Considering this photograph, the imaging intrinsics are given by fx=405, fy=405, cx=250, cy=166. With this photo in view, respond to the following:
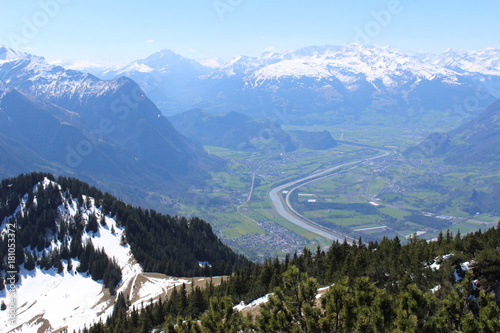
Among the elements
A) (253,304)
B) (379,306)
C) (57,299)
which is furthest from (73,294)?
(379,306)

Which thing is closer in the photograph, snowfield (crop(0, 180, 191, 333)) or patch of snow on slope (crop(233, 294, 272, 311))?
patch of snow on slope (crop(233, 294, 272, 311))

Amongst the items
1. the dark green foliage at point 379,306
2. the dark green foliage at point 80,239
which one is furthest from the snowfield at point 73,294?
the dark green foliage at point 379,306

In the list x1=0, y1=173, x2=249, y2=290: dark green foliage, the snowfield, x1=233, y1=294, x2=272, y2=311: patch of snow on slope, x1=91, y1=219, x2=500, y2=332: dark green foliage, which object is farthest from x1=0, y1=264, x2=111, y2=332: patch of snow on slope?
x1=91, y1=219, x2=500, y2=332: dark green foliage

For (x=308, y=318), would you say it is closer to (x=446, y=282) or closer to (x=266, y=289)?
(x=446, y=282)

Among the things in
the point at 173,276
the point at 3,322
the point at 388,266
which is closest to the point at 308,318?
the point at 388,266

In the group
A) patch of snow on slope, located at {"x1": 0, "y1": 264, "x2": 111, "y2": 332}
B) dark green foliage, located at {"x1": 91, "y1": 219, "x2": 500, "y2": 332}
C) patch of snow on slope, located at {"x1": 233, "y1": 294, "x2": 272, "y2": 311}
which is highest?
dark green foliage, located at {"x1": 91, "y1": 219, "x2": 500, "y2": 332}

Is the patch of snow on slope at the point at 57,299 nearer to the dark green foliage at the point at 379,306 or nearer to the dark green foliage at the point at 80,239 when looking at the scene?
the dark green foliage at the point at 80,239

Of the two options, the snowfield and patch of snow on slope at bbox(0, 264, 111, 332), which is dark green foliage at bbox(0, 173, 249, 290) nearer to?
the snowfield

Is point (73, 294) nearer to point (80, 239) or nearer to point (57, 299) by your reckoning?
point (57, 299)

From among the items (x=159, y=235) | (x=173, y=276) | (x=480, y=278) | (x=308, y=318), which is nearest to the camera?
(x=308, y=318)

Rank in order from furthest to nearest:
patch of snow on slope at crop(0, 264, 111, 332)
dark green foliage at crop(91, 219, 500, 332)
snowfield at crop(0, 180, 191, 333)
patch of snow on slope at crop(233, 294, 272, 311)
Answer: patch of snow on slope at crop(0, 264, 111, 332), snowfield at crop(0, 180, 191, 333), patch of snow on slope at crop(233, 294, 272, 311), dark green foliage at crop(91, 219, 500, 332)

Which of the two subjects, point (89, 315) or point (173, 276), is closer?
point (89, 315)
